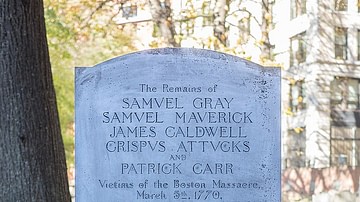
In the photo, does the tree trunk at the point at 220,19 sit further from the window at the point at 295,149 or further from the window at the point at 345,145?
the window at the point at 345,145

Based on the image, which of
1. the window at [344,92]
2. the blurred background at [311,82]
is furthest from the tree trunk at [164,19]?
the window at [344,92]

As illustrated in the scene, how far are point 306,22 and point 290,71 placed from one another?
7.25 feet

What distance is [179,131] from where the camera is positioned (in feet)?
24.9

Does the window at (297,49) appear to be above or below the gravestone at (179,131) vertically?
above

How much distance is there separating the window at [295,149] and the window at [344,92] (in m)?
2.03

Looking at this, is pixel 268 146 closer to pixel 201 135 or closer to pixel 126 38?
pixel 201 135

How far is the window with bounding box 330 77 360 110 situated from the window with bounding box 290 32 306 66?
75.4 inches

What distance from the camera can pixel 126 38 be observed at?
28.4 m

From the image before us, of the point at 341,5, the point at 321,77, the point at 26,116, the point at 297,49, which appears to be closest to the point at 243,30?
the point at 341,5

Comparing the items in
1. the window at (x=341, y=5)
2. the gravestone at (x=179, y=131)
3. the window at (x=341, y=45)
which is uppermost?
the window at (x=341, y=5)

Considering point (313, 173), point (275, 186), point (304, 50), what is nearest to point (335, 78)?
point (304, 50)

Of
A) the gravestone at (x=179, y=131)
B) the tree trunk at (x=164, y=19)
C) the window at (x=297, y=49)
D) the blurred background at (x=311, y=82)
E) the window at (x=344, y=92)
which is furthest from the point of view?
the window at (x=344, y=92)

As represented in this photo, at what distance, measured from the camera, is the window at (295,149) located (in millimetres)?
37969

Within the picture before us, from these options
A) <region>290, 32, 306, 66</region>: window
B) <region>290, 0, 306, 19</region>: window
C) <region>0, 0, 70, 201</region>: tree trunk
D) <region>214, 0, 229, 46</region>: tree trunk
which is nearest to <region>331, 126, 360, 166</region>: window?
<region>290, 32, 306, 66</region>: window
